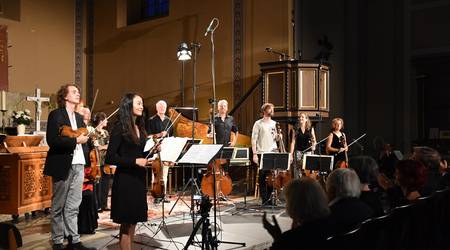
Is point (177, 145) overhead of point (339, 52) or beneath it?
beneath

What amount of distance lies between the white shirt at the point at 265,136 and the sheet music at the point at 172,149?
7.56 feet

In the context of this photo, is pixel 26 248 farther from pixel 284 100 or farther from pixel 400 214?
pixel 284 100

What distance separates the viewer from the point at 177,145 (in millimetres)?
5105

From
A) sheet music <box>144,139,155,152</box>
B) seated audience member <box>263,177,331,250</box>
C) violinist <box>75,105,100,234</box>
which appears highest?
sheet music <box>144,139,155,152</box>

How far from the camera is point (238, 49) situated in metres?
10.8

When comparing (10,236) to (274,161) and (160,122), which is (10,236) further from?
(160,122)

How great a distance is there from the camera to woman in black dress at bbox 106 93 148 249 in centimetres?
379

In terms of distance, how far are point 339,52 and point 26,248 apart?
8.35 m

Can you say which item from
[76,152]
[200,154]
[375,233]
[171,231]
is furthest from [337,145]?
[375,233]

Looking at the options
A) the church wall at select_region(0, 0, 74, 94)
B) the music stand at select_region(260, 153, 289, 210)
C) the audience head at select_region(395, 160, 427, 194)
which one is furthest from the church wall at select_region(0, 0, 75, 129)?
the audience head at select_region(395, 160, 427, 194)

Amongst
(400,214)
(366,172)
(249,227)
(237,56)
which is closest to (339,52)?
(237,56)

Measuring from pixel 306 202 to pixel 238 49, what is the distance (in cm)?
853

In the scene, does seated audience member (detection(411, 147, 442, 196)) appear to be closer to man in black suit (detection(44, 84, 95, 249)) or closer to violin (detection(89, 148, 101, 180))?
man in black suit (detection(44, 84, 95, 249))

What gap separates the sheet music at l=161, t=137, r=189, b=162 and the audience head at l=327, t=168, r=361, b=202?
2240 mm
